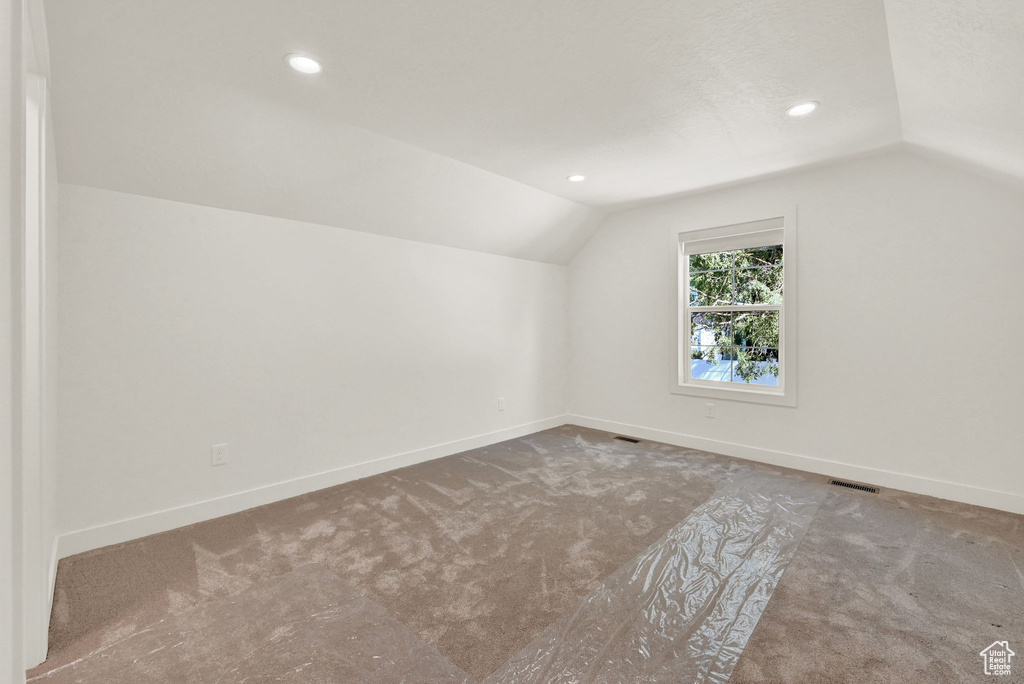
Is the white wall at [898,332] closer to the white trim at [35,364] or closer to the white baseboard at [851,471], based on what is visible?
the white baseboard at [851,471]

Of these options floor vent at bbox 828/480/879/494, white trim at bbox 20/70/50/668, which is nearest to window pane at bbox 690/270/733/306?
floor vent at bbox 828/480/879/494

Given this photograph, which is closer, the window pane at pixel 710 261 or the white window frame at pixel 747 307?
the white window frame at pixel 747 307

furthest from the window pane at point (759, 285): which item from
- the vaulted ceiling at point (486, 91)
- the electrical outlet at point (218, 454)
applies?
the electrical outlet at point (218, 454)

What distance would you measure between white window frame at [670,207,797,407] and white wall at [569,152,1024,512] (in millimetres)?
78

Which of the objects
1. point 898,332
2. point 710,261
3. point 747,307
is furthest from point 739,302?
point 898,332

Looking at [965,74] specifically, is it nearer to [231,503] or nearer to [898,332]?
[898,332]

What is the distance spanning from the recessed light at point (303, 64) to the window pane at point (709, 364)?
3.83m

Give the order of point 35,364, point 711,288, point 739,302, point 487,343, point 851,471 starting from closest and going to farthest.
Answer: point 35,364
point 851,471
point 739,302
point 711,288
point 487,343

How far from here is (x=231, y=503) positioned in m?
2.88

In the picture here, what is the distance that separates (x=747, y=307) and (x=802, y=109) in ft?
6.14

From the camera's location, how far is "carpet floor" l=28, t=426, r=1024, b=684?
5.21 ft

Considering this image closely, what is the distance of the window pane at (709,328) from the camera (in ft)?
13.9

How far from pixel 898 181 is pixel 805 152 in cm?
70

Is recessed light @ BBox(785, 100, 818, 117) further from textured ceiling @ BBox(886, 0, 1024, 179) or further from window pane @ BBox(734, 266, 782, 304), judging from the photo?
window pane @ BBox(734, 266, 782, 304)
